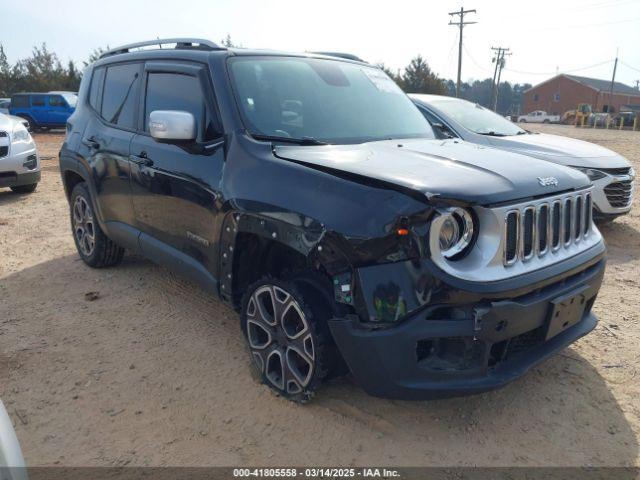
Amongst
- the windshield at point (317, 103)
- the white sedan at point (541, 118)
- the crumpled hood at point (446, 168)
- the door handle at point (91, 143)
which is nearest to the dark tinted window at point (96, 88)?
the door handle at point (91, 143)

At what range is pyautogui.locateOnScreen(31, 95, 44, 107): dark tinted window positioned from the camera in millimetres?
23953

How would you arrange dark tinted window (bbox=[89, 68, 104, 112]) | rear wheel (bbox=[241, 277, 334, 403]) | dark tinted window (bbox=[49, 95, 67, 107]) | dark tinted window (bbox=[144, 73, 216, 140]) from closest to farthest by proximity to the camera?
rear wheel (bbox=[241, 277, 334, 403])
dark tinted window (bbox=[144, 73, 216, 140])
dark tinted window (bbox=[89, 68, 104, 112])
dark tinted window (bbox=[49, 95, 67, 107])

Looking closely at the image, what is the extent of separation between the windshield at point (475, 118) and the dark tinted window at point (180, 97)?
13.5 ft

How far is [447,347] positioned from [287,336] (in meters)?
0.85

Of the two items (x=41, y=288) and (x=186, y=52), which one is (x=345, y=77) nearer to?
(x=186, y=52)

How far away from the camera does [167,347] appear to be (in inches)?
142

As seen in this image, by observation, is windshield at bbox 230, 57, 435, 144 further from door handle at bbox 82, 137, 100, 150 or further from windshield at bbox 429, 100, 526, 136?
windshield at bbox 429, 100, 526, 136

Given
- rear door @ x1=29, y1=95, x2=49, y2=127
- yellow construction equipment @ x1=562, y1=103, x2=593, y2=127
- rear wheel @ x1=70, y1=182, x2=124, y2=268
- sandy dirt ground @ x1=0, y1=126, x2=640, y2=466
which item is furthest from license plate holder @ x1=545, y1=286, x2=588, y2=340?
yellow construction equipment @ x1=562, y1=103, x2=593, y2=127

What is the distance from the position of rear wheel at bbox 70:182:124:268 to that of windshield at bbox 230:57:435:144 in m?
2.29

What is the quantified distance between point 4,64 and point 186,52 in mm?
43999

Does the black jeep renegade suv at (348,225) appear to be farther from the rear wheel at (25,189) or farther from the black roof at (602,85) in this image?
the black roof at (602,85)

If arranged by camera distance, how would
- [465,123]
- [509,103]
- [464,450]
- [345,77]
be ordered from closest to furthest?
[464,450] → [345,77] → [465,123] → [509,103]

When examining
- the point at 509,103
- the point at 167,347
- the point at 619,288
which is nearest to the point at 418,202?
the point at 167,347

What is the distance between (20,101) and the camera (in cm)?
2452
